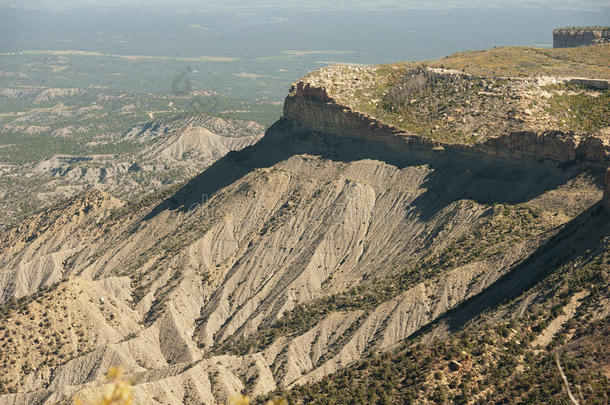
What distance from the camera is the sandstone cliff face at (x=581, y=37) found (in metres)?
164

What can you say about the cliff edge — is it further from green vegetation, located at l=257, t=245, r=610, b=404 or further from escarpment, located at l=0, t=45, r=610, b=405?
green vegetation, located at l=257, t=245, r=610, b=404

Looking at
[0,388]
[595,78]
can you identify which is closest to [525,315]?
[0,388]

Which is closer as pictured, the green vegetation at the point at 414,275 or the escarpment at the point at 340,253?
the escarpment at the point at 340,253

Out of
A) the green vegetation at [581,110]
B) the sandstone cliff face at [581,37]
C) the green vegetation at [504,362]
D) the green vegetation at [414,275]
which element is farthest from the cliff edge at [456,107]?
the sandstone cliff face at [581,37]

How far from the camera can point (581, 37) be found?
170 meters

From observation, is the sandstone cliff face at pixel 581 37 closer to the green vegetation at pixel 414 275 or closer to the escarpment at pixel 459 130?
the escarpment at pixel 459 130

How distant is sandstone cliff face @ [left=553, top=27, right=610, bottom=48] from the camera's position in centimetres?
16450

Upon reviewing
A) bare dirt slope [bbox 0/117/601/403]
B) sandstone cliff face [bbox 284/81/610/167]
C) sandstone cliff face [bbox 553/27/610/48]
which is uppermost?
sandstone cliff face [bbox 553/27/610/48]

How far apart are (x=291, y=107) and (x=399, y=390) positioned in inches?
2640

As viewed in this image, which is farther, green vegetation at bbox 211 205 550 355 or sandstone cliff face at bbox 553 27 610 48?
sandstone cliff face at bbox 553 27 610 48

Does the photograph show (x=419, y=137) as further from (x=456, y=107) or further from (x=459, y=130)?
(x=456, y=107)

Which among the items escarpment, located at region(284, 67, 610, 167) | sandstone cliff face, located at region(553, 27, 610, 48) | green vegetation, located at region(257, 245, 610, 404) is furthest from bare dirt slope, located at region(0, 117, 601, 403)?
sandstone cliff face, located at region(553, 27, 610, 48)

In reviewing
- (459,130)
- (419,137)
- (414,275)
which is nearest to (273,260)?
(414,275)

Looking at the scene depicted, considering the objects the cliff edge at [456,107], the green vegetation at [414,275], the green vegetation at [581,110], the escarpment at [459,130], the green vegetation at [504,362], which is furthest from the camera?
the green vegetation at [581,110]
